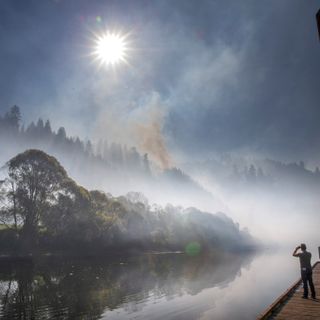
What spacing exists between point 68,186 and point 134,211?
36.5 metres

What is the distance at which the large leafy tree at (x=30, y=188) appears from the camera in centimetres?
7806

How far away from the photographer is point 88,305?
26562 millimetres

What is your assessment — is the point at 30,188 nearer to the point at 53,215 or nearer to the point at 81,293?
the point at 53,215

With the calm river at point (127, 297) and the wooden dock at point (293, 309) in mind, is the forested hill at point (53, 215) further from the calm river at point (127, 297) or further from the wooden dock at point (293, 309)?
the wooden dock at point (293, 309)

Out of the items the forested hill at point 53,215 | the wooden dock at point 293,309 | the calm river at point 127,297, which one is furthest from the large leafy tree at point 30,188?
the wooden dock at point 293,309

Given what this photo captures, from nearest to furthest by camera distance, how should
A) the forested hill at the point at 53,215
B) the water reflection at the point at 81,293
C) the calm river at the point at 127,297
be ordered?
1. the water reflection at the point at 81,293
2. the calm river at the point at 127,297
3. the forested hill at the point at 53,215

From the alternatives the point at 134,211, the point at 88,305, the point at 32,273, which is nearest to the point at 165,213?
the point at 134,211

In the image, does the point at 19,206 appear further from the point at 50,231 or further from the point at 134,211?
the point at 134,211

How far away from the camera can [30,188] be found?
80.0 meters

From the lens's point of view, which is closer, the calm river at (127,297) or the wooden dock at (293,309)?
the wooden dock at (293,309)

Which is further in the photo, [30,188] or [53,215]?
[53,215]

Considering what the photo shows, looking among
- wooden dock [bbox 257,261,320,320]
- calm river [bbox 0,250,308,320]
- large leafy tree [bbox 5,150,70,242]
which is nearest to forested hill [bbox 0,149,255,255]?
large leafy tree [bbox 5,150,70,242]

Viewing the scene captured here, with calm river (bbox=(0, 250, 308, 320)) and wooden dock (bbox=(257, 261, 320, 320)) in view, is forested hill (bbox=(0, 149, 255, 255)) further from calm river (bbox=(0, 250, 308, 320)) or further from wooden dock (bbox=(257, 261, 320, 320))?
wooden dock (bbox=(257, 261, 320, 320))

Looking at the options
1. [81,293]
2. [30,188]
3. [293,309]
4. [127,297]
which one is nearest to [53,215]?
[30,188]
